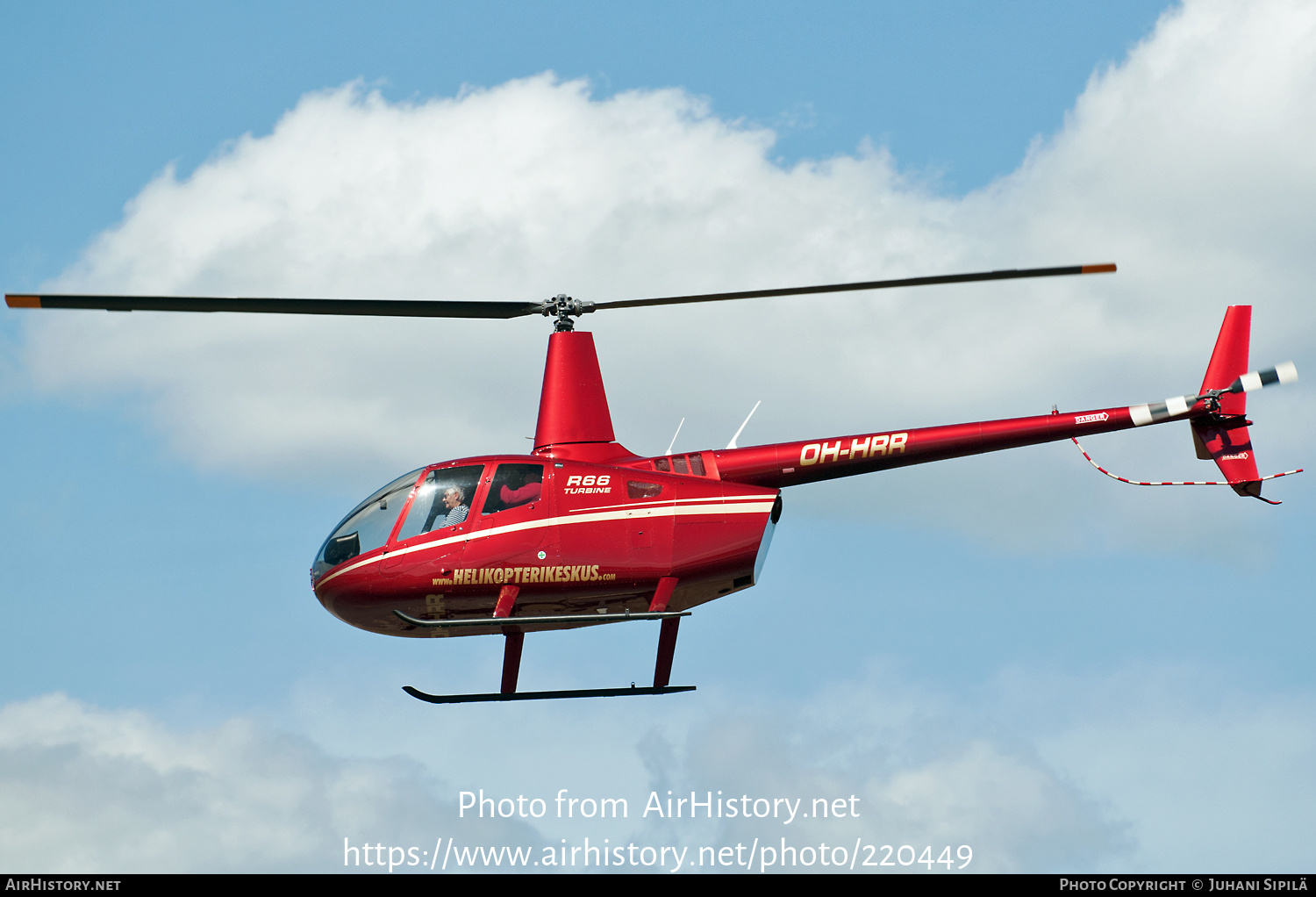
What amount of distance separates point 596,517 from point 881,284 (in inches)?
242

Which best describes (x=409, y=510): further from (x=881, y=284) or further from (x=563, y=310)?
(x=881, y=284)

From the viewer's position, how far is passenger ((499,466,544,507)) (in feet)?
84.0

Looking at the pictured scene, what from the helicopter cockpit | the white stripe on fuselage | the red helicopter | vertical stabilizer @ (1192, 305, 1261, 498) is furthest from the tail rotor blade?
the helicopter cockpit

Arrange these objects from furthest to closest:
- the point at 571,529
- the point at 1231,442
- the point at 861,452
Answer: the point at 1231,442 → the point at 861,452 → the point at 571,529

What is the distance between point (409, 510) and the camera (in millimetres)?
25641

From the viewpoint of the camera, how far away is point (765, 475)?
2678 centimetres

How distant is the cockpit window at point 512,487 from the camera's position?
25562 mm

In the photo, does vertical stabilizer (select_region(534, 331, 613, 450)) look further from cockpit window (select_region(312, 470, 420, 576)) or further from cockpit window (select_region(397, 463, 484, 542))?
cockpit window (select_region(312, 470, 420, 576))

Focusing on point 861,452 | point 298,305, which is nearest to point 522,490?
point 298,305

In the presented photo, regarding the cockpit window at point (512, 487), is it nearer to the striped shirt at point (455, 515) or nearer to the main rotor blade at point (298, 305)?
the striped shirt at point (455, 515)

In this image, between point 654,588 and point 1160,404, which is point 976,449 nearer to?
point 1160,404

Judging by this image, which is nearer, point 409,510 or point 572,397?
point 409,510

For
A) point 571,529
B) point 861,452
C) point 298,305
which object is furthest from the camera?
point 861,452

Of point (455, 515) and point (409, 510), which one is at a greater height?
point (409, 510)
